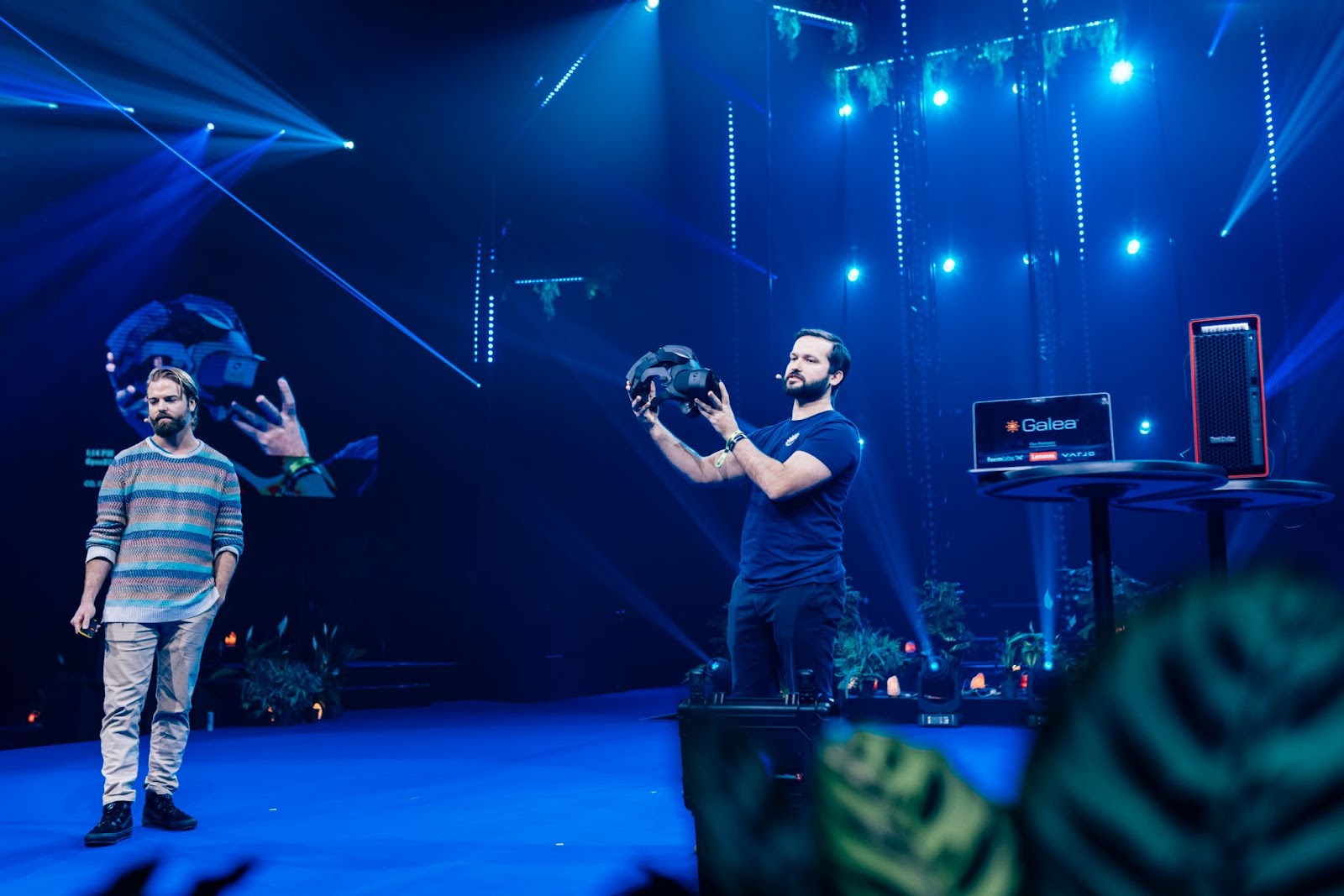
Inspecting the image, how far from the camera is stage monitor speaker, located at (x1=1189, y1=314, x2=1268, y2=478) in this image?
3574mm

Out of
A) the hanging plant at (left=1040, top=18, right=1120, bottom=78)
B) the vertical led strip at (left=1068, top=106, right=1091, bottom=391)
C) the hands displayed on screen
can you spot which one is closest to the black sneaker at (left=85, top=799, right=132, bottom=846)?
the hands displayed on screen

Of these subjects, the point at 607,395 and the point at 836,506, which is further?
the point at 607,395

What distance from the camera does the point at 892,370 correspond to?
9820 millimetres

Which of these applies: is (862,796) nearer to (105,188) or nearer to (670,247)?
(105,188)

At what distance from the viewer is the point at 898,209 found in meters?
10.0

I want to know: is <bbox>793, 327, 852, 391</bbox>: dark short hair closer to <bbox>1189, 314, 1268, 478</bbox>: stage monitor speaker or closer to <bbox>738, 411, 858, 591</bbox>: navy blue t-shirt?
<bbox>738, 411, 858, 591</bbox>: navy blue t-shirt

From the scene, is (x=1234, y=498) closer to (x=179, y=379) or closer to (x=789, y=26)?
(x=179, y=379)

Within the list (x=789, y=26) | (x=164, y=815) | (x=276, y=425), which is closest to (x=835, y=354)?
(x=164, y=815)

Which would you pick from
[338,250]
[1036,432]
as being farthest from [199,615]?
[338,250]

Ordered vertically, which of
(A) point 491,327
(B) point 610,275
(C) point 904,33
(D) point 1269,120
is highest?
(C) point 904,33

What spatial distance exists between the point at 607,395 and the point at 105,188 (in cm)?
400

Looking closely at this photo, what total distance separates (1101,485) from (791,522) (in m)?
0.86

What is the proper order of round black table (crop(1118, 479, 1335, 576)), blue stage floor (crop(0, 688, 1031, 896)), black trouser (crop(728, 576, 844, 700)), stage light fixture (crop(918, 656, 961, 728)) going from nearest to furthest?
1. black trouser (crop(728, 576, 844, 700))
2. blue stage floor (crop(0, 688, 1031, 896))
3. round black table (crop(1118, 479, 1335, 576))
4. stage light fixture (crop(918, 656, 961, 728))

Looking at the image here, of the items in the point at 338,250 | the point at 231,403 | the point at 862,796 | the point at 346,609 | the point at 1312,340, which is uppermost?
the point at 338,250
